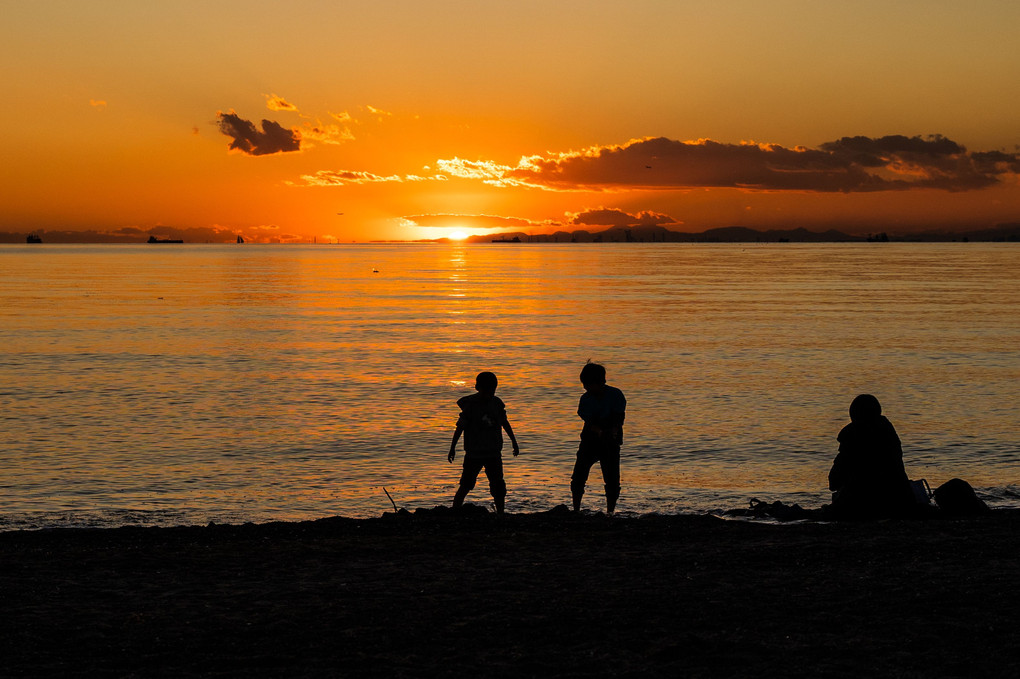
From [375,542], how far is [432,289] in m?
89.7

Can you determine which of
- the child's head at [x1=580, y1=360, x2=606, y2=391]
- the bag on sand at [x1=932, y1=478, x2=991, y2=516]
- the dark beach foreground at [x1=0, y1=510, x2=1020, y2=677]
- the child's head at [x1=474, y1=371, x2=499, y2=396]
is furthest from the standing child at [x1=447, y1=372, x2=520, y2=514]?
the bag on sand at [x1=932, y1=478, x2=991, y2=516]

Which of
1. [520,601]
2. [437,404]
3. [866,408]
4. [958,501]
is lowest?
[437,404]

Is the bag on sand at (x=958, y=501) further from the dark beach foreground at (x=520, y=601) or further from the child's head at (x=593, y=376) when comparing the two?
the child's head at (x=593, y=376)

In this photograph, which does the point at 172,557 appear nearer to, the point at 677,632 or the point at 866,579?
the point at 677,632

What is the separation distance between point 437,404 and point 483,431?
44.4 feet

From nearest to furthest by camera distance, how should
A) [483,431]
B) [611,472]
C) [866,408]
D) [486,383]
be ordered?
[866,408] → [486,383] → [483,431] → [611,472]

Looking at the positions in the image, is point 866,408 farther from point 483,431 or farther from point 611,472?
point 483,431

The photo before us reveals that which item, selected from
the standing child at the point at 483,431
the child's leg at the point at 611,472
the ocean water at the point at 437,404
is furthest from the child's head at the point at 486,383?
the ocean water at the point at 437,404

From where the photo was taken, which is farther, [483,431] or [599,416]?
[483,431]

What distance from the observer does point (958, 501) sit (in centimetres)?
1232

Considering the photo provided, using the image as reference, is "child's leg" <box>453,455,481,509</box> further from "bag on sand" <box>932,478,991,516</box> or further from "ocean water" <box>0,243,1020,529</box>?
"bag on sand" <box>932,478,991,516</box>

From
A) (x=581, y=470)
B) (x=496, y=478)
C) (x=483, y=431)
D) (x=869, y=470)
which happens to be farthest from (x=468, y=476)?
(x=869, y=470)

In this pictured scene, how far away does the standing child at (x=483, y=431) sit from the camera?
39.5 feet

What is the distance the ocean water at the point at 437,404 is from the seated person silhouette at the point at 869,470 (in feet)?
9.79
